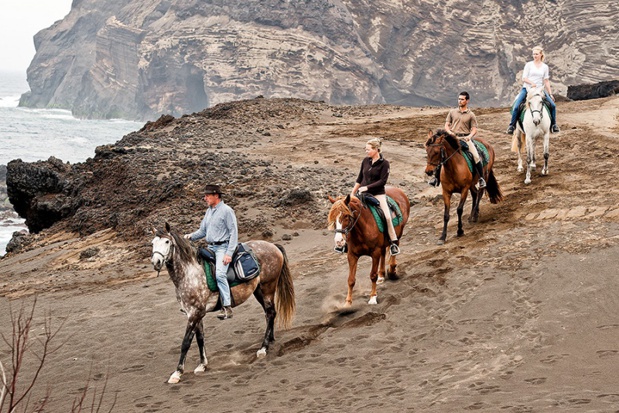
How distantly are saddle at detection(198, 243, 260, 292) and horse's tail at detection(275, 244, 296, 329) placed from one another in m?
0.75

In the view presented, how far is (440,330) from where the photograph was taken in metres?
9.95

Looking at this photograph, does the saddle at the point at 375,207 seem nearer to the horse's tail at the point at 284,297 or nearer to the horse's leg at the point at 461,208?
the horse's tail at the point at 284,297

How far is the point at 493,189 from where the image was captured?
1523cm

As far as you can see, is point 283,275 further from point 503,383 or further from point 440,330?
point 503,383

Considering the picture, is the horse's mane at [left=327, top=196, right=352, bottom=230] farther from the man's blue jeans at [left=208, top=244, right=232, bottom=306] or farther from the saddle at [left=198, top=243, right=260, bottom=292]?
the man's blue jeans at [left=208, top=244, right=232, bottom=306]

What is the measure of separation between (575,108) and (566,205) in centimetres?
1747

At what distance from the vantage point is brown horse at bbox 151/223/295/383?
9.34 m

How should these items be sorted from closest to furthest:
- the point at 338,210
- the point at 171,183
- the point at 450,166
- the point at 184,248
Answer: the point at 184,248 < the point at 338,210 < the point at 450,166 < the point at 171,183

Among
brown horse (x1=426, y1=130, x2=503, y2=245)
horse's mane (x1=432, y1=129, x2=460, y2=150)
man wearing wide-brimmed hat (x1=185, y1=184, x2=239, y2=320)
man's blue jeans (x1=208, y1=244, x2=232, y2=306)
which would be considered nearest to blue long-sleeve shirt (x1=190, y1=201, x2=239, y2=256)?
man wearing wide-brimmed hat (x1=185, y1=184, x2=239, y2=320)

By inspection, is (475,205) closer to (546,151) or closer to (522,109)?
(546,151)

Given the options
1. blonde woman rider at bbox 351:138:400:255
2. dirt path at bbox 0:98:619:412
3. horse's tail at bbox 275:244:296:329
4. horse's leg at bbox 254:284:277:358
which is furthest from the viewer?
blonde woman rider at bbox 351:138:400:255

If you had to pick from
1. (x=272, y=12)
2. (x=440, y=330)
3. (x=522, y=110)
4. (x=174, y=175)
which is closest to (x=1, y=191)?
(x=174, y=175)

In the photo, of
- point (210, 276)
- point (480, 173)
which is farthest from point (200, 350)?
point (480, 173)

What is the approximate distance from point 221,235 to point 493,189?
7.73 metres
